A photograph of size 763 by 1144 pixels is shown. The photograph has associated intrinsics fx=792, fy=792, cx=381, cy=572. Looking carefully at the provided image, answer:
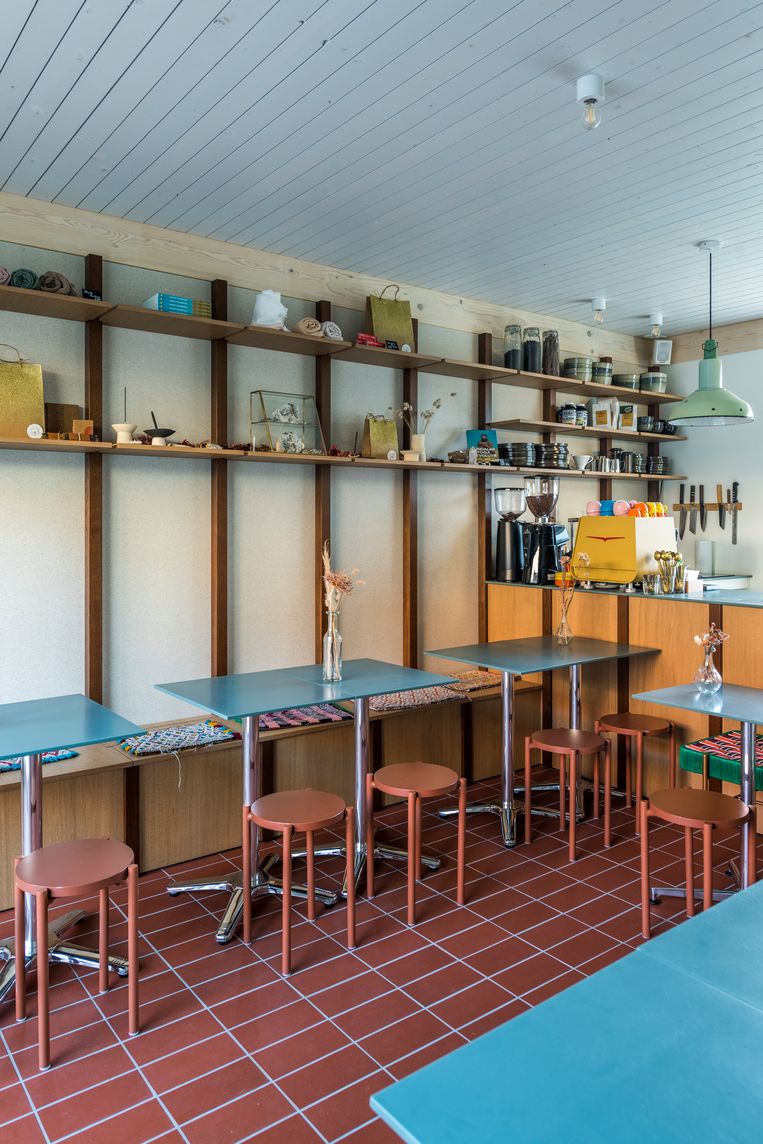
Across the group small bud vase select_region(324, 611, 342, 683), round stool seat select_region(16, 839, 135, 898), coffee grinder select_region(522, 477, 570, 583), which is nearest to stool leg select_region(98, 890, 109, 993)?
round stool seat select_region(16, 839, 135, 898)

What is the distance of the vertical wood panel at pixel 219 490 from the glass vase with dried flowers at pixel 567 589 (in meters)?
1.81

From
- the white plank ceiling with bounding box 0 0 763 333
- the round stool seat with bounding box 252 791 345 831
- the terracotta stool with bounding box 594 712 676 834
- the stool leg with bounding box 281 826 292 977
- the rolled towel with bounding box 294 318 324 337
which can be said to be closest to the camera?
the white plank ceiling with bounding box 0 0 763 333

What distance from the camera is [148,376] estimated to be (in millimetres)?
3715

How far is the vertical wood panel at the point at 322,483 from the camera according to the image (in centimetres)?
425

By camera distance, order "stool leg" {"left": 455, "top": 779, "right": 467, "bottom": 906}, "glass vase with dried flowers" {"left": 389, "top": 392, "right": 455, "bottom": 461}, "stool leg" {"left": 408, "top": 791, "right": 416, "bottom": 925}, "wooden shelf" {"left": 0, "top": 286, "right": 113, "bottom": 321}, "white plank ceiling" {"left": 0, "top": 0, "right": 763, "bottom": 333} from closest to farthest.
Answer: "white plank ceiling" {"left": 0, "top": 0, "right": 763, "bottom": 333}, "stool leg" {"left": 408, "top": 791, "right": 416, "bottom": 925}, "stool leg" {"left": 455, "top": 779, "right": 467, "bottom": 906}, "wooden shelf" {"left": 0, "top": 286, "right": 113, "bottom": 321}, "glass vase with dried flowers" {"left": 389, "top": 392, "right": 455, "bottom": 461}

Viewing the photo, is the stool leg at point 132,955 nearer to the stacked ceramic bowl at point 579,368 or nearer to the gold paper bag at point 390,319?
the gold paper bag at point 390,319

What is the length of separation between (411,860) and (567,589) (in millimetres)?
1988

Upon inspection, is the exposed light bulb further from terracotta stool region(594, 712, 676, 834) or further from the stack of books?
terracotta stool region(594, 712, 676, 834)

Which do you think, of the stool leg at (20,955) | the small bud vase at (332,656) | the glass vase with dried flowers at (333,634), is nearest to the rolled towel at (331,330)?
the glass vase with dried flowers at (333,634)

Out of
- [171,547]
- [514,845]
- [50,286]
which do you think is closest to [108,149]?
[50,286]

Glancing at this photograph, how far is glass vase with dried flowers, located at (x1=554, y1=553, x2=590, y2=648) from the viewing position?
4.33 m

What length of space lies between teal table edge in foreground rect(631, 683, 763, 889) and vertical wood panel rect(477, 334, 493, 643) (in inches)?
75.2

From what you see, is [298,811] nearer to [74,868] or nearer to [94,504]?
[74,868]

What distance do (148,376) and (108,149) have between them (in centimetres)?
102
